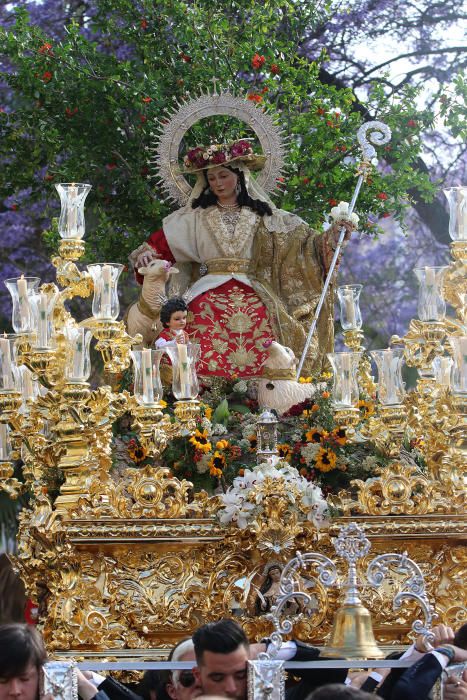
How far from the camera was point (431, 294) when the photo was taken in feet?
32.6

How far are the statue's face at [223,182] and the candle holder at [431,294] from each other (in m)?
3.17

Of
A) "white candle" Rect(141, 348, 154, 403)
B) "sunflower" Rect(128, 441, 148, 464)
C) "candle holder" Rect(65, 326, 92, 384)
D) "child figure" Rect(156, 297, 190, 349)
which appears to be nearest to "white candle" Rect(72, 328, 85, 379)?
"candle holder" Rect(65, 326, 92, 384)

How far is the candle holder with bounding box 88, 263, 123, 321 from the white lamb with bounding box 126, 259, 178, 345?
95.4 inches

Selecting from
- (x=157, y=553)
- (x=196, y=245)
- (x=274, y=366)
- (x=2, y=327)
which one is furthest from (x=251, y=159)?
(x=2, y=327)

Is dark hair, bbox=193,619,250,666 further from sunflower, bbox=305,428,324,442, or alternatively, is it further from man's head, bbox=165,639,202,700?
sunflower, bbox=305,428,324,442

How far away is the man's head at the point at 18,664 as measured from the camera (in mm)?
6293

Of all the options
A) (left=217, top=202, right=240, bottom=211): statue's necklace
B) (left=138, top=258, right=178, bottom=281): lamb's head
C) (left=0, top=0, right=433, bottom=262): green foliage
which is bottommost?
(left=138, top=258, right=178, bottom=281): lamb's head

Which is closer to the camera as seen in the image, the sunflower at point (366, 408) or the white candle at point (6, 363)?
the white candle at point (6, 363)

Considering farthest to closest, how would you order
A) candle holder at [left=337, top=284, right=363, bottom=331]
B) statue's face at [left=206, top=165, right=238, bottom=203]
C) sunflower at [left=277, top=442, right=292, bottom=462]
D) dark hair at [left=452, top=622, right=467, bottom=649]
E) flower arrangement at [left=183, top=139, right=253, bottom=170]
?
statue's face at [left=206, top=165, right=238, bottom=203], flower arrangement at [left=183, top=139, right=253, bottom=170], candle holder at [left=337, top=284, right=363, bottom=331], sunflower at [left=277, top=442, right=292, bottom=462], dark hair at [left=452, top=622, right=467, bottom=649]

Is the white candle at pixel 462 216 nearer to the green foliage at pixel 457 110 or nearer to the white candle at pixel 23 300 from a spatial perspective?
the white candle at pixel 23 300

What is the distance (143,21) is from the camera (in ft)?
52.0

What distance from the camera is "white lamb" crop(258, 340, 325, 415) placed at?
1156 centimetres

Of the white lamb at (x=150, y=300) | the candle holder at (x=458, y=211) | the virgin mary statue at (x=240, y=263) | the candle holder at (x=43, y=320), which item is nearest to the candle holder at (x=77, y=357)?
the candle holder at (x=43, y=320)

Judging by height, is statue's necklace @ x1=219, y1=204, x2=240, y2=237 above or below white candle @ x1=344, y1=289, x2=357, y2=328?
above
